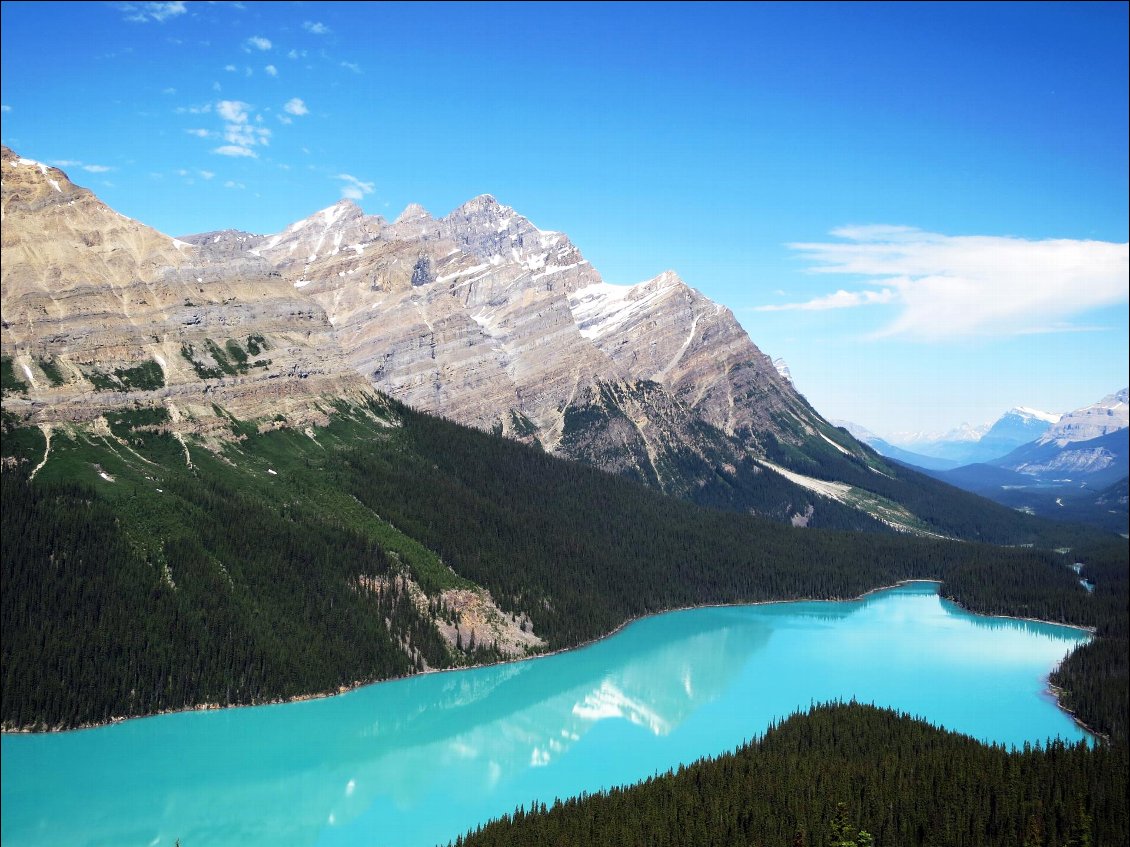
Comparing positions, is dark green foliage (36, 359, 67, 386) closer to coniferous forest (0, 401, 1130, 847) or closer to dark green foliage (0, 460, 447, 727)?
coniferous forest (0, 401, 1130, 847)

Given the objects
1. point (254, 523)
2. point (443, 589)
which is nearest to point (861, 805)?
point (443, 589)

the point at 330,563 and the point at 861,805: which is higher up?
the point at 330,563

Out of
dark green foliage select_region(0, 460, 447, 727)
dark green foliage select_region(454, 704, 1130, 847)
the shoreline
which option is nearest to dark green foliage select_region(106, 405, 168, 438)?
dark green foliage select_region(0, 460, 447, 727)

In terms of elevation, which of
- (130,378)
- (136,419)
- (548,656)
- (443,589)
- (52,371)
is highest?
(130,378)

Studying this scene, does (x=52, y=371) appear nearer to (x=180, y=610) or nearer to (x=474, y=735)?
(x=180, y=610)

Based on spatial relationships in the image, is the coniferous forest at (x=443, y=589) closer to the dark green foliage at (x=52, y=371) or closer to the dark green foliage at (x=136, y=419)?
the dark green foliage at (x=136, y=419)

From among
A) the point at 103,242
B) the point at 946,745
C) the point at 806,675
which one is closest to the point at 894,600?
the point at 806,675
